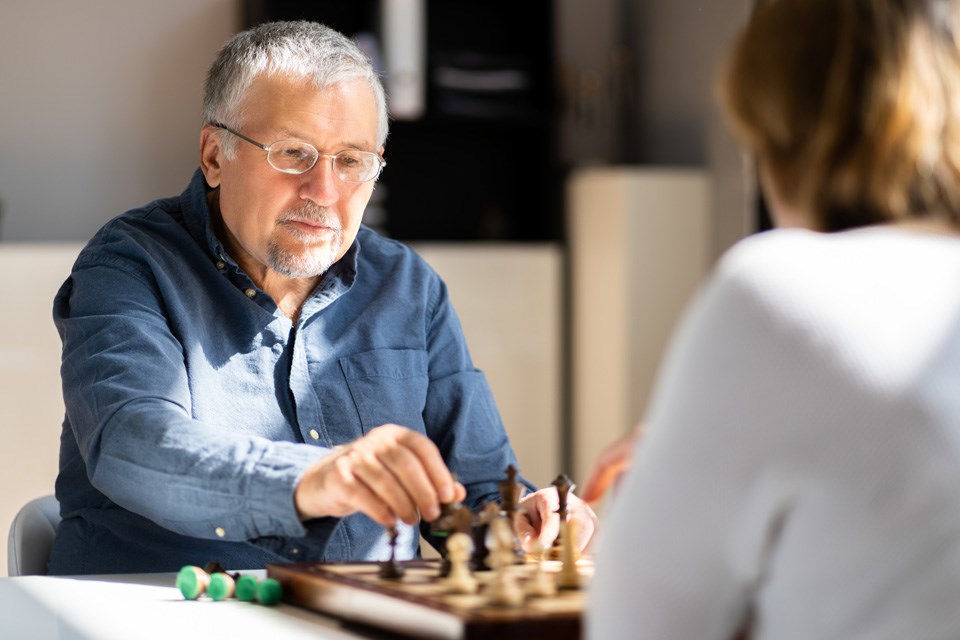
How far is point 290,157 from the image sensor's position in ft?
6.57

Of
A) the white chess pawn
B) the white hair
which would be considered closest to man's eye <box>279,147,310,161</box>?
the white hair

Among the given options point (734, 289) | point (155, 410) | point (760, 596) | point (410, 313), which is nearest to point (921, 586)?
point (760, 596)

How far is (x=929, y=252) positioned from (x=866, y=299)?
8 centimetres

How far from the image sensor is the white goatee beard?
1966mm

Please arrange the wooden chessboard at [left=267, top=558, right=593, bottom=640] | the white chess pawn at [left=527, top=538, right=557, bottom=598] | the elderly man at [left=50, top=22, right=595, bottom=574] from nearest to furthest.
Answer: the wooden chessboard at [left=267, top=558, right=593, bottom=640], the white chess pawn at [left=527, top=538, right=557, bottom=598], the elderly man at [left=50, top=22, right=595, bottom=574]

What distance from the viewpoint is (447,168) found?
501 centimetres

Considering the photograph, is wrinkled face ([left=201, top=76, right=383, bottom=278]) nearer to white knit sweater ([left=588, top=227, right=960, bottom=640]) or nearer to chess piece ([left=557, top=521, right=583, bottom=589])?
chess piece ([left=557, top=521, right=583, bottom=589])

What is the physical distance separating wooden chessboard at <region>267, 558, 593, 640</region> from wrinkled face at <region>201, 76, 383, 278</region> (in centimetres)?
71

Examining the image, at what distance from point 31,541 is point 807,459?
1.37 m

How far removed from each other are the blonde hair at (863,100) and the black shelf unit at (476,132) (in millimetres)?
3886

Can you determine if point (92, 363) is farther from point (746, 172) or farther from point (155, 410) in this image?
point (746, 172)

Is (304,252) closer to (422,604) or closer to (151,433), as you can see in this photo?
(151,433)

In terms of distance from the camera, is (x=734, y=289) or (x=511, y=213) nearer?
(x=734, y=289)

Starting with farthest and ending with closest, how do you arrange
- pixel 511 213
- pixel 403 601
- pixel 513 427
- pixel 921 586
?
pixel 511 213 < pixel 513 427 < pixel 403 601 < pixel 921 586
